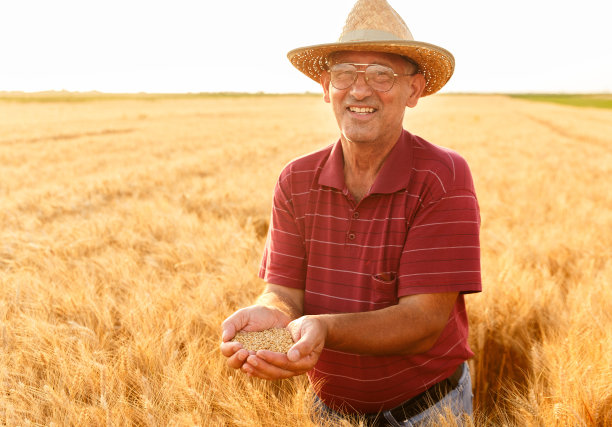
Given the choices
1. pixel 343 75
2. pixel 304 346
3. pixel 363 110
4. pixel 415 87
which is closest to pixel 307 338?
pixel 304 346

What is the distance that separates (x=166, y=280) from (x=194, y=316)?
66cm

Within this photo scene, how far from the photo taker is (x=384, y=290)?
5.28ft

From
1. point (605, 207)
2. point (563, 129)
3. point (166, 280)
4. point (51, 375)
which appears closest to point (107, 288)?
point (166, 280)

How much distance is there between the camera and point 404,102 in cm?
174

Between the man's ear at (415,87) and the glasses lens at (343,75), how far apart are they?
0.23 meters

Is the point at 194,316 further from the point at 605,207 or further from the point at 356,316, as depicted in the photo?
the point at 605,207

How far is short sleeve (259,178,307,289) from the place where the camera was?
1.82 metres

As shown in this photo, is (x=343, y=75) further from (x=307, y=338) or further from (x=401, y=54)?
(x=307, y=338)

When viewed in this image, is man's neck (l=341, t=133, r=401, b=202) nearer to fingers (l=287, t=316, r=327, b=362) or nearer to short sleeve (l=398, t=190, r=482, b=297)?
short sleeve (l=398, t=190, r=482, b=297)

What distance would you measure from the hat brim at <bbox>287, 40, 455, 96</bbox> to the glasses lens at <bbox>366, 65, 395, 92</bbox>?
2.6 inches

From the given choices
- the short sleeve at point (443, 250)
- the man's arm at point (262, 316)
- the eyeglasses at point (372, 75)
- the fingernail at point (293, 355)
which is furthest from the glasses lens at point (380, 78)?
the fingernail at point (293, 355)

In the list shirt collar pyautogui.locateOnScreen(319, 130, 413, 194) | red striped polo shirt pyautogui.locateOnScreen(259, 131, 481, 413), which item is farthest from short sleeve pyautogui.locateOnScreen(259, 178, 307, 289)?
shirt collar pyautogui.locateOnScreen(319, 130, 413, 194)

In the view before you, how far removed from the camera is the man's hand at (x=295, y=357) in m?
1.29

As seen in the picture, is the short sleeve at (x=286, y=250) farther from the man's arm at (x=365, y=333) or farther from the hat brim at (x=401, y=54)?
the hat brim at (x=401, y=54)
